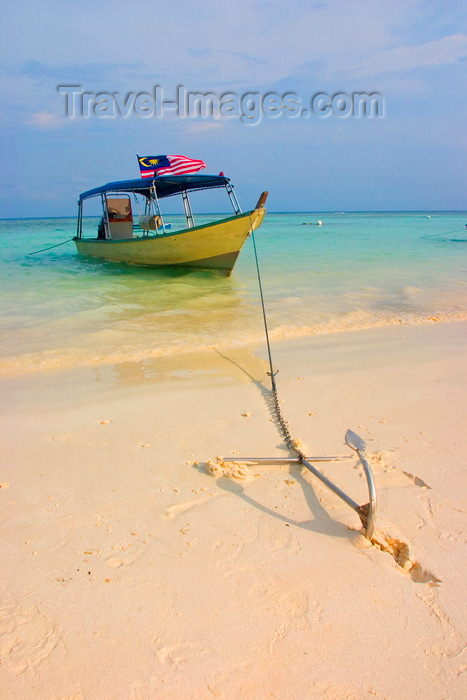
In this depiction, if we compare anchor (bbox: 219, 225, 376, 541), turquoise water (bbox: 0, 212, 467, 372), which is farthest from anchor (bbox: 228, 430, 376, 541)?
turquoise water (bbox: 0, 212, 467, 372)

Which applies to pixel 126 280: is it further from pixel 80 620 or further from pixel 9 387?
pixel 80 620

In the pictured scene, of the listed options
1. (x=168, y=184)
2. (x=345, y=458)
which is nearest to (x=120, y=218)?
(x=168, y=184)

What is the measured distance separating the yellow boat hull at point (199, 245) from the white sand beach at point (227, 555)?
826cm

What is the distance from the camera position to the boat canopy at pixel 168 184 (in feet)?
38.6

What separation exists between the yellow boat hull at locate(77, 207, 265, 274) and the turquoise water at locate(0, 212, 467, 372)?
346mm

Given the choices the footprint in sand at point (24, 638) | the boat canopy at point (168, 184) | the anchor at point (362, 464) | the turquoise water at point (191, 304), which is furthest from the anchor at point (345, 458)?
the boat canopy at point (168, 184)

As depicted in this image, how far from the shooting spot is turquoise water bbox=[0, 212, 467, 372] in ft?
20.7

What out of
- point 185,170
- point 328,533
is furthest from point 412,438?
point 185,170

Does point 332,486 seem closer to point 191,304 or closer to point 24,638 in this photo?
point 24,638

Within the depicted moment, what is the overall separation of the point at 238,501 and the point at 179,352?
3.48 metres

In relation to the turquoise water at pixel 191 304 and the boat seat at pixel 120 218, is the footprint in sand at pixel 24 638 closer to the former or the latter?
Result: the turquoise water at pixel 191 304

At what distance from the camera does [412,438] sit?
3.28 metres

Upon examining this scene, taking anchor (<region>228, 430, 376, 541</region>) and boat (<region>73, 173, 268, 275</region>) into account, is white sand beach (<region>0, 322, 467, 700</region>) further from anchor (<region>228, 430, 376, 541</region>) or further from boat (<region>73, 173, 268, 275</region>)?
boat (<region>73, 173, 268, 275</region>)

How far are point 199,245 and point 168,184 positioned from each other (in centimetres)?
183
